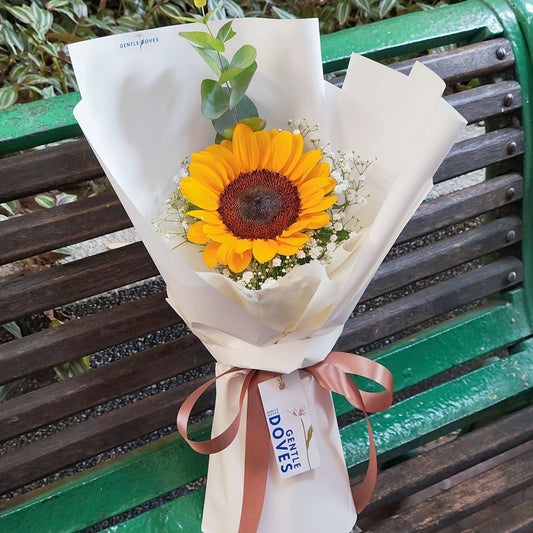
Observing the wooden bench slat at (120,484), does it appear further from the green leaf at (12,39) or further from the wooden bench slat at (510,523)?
the green leaf at (12,39)

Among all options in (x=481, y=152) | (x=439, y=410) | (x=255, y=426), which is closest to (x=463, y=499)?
(x=439, y=410)

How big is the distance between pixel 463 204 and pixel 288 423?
0.64m

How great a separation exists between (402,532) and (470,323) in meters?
0.49

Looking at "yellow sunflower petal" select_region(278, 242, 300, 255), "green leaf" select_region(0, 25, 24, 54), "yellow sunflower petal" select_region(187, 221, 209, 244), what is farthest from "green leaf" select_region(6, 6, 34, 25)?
"yellow sunflower petal" select_region(278, 242, 300, 255)

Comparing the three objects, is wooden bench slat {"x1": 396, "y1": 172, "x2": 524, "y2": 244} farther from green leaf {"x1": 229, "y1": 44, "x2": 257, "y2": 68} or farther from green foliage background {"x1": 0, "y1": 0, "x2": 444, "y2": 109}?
green foliage background {"x1": 0, "y1": 0, "x2": 444, "y2": 109}

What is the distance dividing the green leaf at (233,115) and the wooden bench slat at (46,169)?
0.27m

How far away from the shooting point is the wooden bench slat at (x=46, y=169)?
3.50ft

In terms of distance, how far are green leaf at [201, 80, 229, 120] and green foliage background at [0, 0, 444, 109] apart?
2.47 ft

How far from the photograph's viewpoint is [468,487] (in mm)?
1203

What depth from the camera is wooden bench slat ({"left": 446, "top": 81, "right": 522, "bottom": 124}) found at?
4.24ft

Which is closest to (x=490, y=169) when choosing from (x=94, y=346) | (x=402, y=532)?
(x=402, y=532)

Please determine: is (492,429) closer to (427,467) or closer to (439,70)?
(427,467)

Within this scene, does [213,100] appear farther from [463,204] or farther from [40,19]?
[40,19]

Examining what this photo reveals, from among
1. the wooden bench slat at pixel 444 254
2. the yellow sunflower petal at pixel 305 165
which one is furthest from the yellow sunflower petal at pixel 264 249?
the wooden bench slat at pixel 444 254
